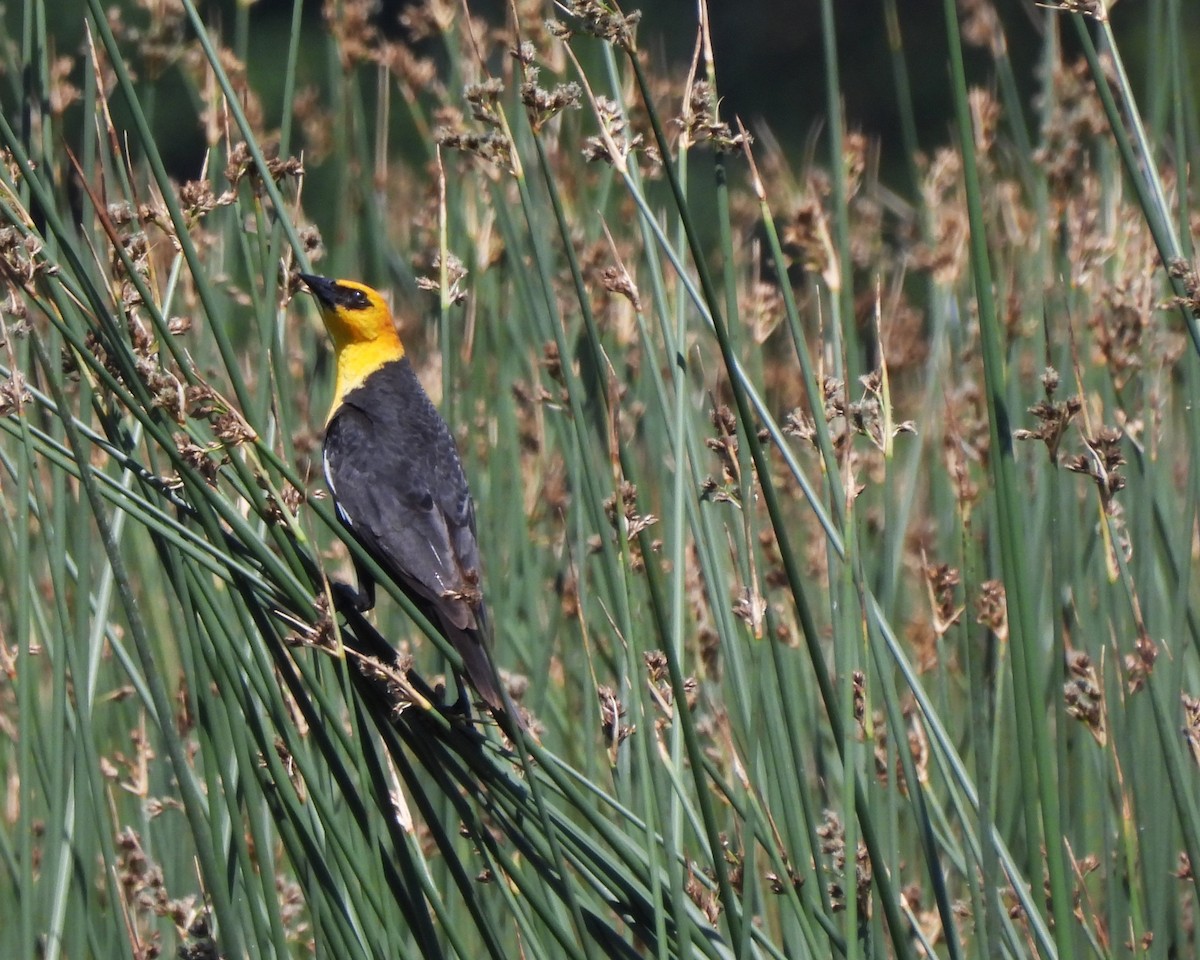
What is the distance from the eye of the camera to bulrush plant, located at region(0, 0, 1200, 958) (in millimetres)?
1577

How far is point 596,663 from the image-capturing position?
3.02 m

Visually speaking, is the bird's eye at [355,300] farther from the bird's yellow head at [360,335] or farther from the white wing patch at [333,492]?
the white wing patch at [333,492]

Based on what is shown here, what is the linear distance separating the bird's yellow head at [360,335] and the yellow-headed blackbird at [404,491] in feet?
0.12

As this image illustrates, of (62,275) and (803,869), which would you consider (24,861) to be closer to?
(62,275)

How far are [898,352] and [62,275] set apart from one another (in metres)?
1.96

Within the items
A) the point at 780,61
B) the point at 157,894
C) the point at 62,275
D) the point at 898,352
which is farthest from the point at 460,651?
the point at 780,61

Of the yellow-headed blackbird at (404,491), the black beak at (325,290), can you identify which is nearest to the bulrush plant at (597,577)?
the yellow-headed blackbird at (404,491)

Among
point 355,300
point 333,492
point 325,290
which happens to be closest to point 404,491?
point 333,492

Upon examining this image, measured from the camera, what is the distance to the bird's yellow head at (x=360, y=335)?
3.17 metres

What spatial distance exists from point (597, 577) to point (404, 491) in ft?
1.48

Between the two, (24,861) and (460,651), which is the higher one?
(460,651)

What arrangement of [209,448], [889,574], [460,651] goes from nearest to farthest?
1. [209,448]
2. [460,651]
3. [889,574]

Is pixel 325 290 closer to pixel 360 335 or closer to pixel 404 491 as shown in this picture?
pixel 360 335

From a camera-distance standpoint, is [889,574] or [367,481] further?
[367,481]
